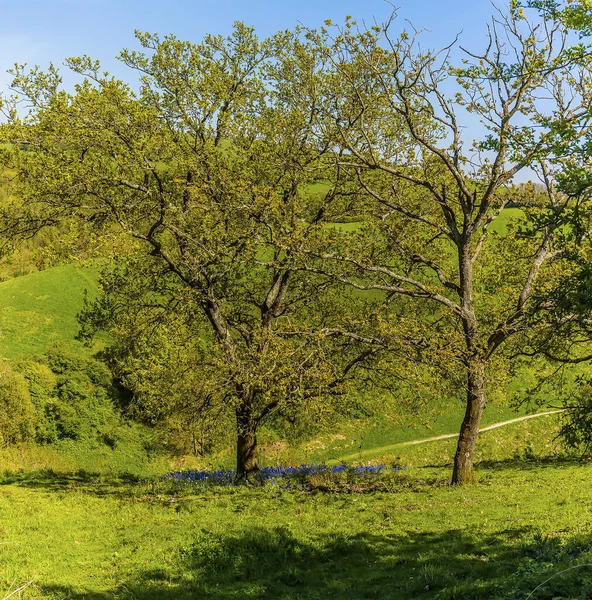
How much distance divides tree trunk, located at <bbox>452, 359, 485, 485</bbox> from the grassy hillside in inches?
1581

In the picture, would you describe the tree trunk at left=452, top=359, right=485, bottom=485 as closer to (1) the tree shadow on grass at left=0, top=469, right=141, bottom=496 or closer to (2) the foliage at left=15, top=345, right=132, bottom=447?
(1) the tree shadow on grass at left=0, top=469, right=141, bottom=496

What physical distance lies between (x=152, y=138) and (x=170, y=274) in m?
6.55

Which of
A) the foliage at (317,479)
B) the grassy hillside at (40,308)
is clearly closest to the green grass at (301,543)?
the foliage at (317,479)

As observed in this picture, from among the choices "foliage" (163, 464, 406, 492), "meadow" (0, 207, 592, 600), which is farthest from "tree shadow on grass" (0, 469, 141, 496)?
"foliage" (163, 464, 406, 492)

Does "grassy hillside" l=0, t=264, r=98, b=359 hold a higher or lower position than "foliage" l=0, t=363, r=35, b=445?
higher

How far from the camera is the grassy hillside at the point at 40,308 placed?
50.4 m

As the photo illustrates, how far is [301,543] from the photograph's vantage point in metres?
13.7

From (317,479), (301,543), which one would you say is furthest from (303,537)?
(317,479)

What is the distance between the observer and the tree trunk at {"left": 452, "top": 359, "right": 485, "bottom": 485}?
1983 centimetres

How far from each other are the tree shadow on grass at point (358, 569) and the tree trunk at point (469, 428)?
702cm

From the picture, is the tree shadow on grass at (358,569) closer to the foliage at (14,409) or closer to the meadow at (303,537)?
the meadow at (303,537)

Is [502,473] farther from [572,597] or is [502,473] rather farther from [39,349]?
[39,349]

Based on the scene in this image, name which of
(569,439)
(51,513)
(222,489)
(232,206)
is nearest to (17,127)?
(232,206)

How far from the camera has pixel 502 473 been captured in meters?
24.7
